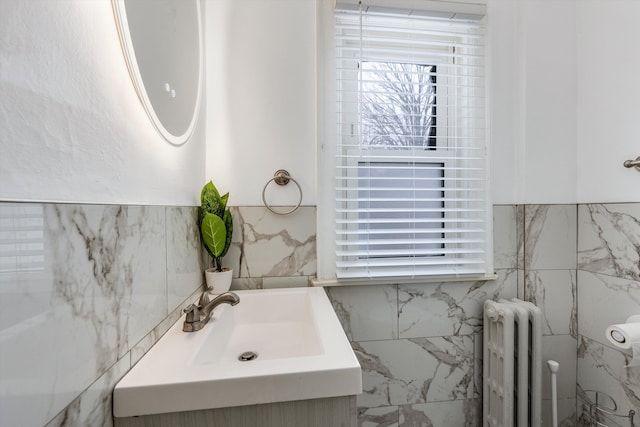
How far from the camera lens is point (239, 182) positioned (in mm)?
1180

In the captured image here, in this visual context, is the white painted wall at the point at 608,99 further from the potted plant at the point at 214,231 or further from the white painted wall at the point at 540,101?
the potted plant at the point at 214,231

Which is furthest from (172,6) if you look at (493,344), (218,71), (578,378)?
(578,378)

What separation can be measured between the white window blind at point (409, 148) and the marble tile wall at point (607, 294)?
1.50ft

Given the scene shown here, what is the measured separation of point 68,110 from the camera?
0.40m

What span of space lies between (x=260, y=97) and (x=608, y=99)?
153cm

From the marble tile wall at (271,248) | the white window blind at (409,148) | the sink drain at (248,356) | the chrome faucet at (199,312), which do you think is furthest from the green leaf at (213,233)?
the white window blind at (409,148)

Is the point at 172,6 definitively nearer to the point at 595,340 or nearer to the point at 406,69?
the point at 406,69

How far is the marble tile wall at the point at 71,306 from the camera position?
296 millimetres

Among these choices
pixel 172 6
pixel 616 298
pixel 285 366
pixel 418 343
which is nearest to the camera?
pixel 285 366

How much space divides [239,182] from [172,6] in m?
0.62

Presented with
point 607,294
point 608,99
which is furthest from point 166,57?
point 607,294

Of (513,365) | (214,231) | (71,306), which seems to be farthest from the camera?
(513,365)

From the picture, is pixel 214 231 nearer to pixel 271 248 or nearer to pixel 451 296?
pixel 271 248

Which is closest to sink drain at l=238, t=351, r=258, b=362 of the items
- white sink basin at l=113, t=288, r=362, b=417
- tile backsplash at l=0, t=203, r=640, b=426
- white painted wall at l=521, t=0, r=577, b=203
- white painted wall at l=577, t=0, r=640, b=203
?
white sink basin at l=113, t=288, r=362, b=417
